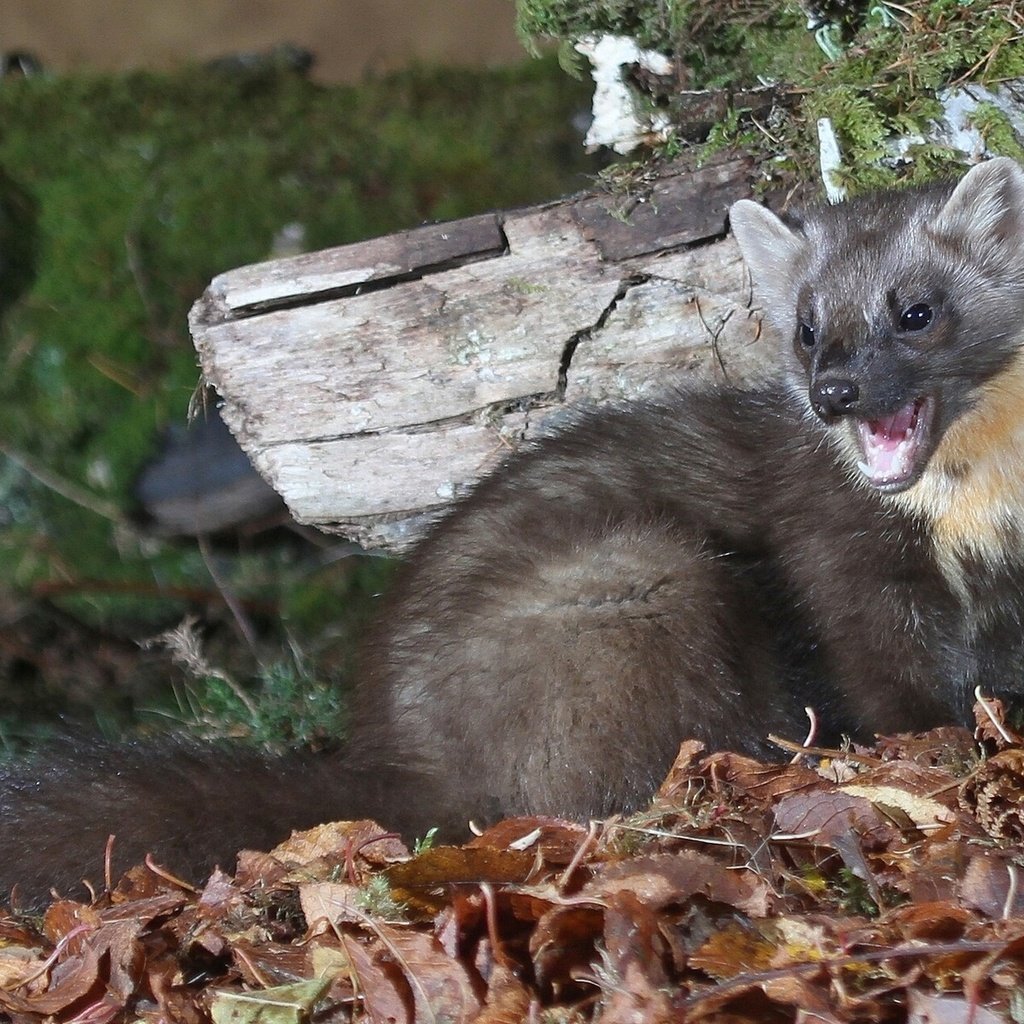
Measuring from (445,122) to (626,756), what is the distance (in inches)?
230

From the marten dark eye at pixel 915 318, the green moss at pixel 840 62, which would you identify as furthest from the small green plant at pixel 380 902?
the green moss at pixel 840 62

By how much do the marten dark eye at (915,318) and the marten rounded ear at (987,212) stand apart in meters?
0.22

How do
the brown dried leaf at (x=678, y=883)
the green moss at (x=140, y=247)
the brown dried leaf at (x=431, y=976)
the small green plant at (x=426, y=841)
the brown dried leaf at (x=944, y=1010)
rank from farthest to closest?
the green moss at (x=140, y=247)
the small green plant at (x=426, y=841)
the brown dried leaf at (x=678, y=883)
the brown dried leaf at (x=431, y=976)
the brown dried leaf at (x=944, y=1010)

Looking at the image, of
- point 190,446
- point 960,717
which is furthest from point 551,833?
point 190,446

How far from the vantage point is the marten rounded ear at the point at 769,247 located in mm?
3562

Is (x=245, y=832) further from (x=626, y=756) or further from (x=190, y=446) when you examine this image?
(x=190, y=446)

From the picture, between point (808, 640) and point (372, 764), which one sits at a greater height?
point (808, 640)

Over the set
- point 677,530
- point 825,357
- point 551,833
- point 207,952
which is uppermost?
point 825,357

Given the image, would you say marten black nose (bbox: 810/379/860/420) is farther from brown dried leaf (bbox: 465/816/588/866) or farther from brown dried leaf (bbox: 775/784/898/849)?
brown dried leaf (bbox: 465/816/588/866)

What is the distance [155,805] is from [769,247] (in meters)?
2.21

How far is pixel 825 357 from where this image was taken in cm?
320

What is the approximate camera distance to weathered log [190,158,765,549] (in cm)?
396

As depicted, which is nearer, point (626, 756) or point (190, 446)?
point (626, 756)

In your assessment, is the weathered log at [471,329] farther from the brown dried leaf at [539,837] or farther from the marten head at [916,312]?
the brown dried leaf at [539,837]
